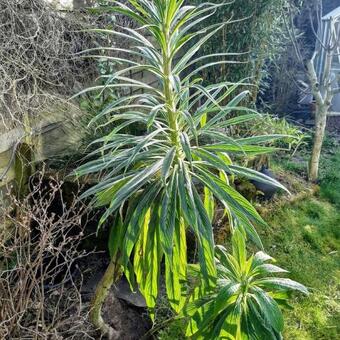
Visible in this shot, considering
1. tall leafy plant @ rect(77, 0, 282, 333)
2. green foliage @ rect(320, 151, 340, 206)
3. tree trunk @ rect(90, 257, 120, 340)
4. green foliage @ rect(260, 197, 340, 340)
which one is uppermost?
tall leafy plant @ rect(77, 0, 282, 333)

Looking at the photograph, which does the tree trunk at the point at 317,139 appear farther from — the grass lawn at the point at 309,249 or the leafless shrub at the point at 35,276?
the leafless shrub at the point at 35,276

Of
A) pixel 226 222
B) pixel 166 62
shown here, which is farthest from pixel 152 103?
pixel 226 222

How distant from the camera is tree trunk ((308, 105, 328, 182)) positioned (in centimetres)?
418

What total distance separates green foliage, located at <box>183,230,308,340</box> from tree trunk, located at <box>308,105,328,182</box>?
244 cm

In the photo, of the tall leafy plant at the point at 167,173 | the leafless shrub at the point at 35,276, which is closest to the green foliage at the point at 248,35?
the tall leafy plant at the point at 167,173

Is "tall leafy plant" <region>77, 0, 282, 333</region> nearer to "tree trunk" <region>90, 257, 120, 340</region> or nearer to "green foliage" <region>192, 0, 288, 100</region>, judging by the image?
"tree trunk" <region>90, 257, 120, 340</region>

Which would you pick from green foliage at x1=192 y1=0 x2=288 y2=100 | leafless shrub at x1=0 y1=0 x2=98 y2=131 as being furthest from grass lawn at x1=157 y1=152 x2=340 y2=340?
leafless shrub at x1=0 y1=0 x2=98 y2=131

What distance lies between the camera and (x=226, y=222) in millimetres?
3148

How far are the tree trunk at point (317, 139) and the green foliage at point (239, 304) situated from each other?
2.44 meters

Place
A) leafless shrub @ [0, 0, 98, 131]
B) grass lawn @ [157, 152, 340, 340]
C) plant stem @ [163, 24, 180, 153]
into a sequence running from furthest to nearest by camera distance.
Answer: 1. grass lawn @ [157, 152, 340, 340]
2. leafless shrub @ [0, 0, 98, 131]
3. plant stem @ [163, 24, 180, 153]

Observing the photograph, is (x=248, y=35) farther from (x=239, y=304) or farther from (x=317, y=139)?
(x=239, y=304)

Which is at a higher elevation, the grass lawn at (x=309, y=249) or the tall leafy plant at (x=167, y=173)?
the tall leafy plant at (x=167, y=173)

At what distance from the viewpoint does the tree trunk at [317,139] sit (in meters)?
4.18

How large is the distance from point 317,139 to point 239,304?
2805 millimetres
